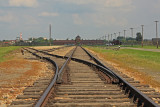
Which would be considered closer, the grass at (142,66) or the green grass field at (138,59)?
the grass at (142,66)

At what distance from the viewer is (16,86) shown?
311 inches

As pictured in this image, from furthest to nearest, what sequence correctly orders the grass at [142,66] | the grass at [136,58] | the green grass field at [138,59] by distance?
the grass at [136,58] < the green grass field at [138,59] < the grass at [142,66]

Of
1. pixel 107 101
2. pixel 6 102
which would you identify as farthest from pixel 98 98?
pixel 6 102

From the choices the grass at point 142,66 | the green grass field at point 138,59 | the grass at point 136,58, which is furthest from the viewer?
the grass at point 136,58

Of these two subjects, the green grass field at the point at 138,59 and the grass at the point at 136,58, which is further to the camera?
the grass at the point at 136,58

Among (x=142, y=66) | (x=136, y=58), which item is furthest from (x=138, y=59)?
(x=142, y=66)

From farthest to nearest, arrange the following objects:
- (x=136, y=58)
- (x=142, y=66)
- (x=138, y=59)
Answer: (x=136, y=58) → (x=138, y=59) → (x=142, y=66)

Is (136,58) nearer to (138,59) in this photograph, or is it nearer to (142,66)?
(138,59)

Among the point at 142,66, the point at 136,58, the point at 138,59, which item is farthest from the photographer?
the point at 136,58

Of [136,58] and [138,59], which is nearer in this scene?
[138,59]

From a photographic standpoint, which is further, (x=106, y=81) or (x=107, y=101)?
(x=106, y=81)

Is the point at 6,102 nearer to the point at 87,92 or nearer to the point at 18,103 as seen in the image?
the point at 18,103

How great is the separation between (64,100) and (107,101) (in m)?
1.08

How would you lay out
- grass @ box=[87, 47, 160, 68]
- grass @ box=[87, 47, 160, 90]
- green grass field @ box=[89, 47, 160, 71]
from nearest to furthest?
grass @ box=[87, 47, 160, 90], green grass field @ box=[89, 47, 160, 71], grass @ box=[87, 47, 160, 68]
